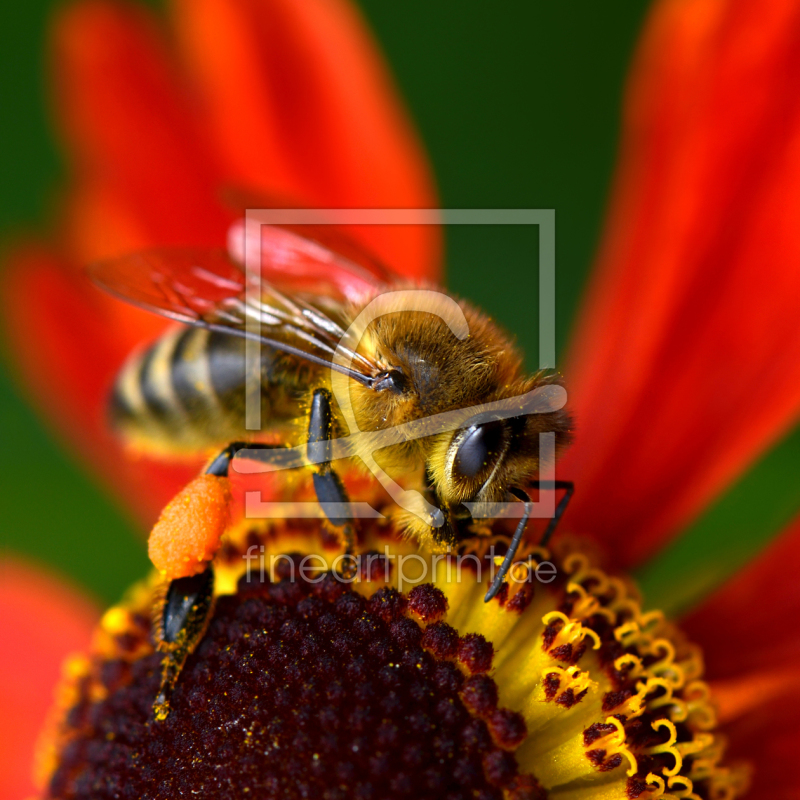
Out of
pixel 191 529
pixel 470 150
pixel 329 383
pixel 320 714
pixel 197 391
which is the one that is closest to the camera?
pixel 320 714

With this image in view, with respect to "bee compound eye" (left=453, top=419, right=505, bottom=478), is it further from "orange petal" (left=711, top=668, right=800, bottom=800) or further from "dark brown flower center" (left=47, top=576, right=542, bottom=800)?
"orange petal" (left=711, top=668, right=800, bottom=800)

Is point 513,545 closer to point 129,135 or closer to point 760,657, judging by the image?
point 760,657

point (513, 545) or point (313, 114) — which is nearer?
point (513, 545)

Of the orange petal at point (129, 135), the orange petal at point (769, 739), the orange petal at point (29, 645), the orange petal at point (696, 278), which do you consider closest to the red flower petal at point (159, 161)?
the orange petal at point (129, 135)

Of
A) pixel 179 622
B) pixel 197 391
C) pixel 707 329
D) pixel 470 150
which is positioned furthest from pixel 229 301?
pixel 470 150

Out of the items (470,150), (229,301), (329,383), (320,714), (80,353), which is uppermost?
(470,150)

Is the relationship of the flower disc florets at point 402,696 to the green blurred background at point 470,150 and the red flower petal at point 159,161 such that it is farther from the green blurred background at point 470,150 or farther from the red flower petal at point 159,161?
the green blurred background at point 470,150

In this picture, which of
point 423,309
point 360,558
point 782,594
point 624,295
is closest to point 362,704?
point 360,558
